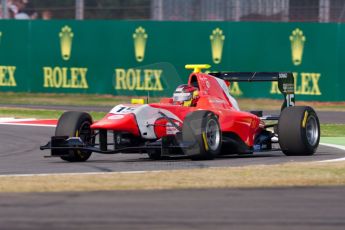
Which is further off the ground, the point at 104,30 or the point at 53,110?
the point at 104,30

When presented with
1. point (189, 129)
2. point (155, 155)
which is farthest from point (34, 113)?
point (189, 129)

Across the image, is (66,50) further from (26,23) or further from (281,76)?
(281,76)

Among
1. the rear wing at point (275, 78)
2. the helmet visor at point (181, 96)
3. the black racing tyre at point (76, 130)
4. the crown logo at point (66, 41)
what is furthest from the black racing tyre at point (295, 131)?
the crown logo at point (66, 41)

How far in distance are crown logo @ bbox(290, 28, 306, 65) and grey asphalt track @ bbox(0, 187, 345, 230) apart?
1840cm

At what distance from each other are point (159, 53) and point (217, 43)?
1.82 metres

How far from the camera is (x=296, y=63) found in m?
28.8

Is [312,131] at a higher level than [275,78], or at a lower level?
lower

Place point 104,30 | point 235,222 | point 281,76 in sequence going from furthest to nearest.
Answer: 1. point 104,30
2. point 281,76
3. point 235,222

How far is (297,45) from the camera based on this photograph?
1142 inches

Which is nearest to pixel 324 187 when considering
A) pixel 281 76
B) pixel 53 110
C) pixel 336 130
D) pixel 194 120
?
pixel 194 120

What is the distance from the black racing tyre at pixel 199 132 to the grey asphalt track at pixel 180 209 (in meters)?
3.41

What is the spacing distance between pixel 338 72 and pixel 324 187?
58.8ft

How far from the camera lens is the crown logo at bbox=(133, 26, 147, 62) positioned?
101 ft

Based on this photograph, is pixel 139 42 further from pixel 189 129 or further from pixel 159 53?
pixel 189 129
